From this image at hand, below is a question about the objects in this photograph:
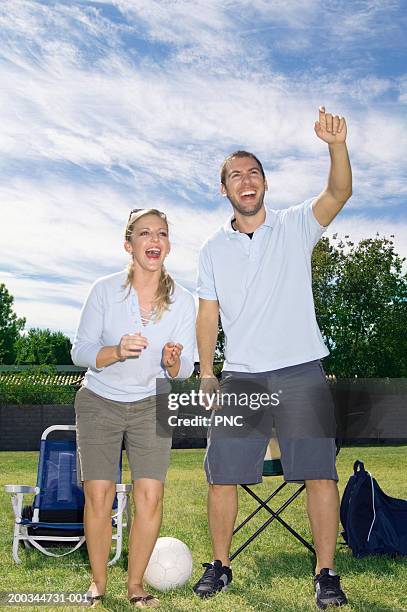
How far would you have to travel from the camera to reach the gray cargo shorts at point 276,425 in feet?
12.0

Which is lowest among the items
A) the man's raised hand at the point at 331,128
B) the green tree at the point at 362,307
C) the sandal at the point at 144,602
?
the sandal at the point at 144,602

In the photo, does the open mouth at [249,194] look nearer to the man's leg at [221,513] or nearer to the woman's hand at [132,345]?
the woman's hand at [132,345]

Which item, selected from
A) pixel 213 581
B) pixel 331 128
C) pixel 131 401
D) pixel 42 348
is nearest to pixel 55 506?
pixel 213 581

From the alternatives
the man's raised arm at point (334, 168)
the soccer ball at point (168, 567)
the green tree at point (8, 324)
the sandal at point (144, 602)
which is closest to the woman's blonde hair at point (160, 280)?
the man's raised arm at point (334, 168)

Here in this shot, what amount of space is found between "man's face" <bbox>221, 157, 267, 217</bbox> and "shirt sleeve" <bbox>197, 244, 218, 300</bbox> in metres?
0.29

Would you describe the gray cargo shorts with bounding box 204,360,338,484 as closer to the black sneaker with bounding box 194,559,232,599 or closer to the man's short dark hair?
the black sneaker with bounding box 194,559,232,599

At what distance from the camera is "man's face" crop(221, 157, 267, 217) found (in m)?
3.79

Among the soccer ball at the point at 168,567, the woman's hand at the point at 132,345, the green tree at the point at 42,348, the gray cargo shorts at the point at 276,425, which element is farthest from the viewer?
the green tree at the point at 42,348

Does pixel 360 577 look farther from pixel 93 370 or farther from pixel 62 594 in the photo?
pixel 93 370

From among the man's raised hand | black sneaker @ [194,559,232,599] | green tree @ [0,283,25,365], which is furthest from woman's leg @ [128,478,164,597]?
green tree @ [0,283,25,365]

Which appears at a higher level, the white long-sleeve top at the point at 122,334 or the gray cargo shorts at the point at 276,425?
the white long-sleeve top at the point at 122,334

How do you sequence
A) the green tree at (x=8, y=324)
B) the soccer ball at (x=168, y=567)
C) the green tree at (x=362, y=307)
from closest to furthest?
1. the soccer ball at (x=168, y=567)
2. the green tree at (x=362, y=307)
3. the green tree at (x=8, y=324)

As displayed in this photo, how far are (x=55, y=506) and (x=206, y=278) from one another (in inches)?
87.0

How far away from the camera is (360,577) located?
4301mm
